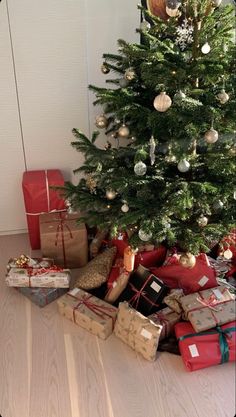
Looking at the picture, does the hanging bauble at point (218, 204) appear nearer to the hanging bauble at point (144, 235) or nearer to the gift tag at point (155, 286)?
the hanging bauble at point (144, 235)

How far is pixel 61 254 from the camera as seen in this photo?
185 cm

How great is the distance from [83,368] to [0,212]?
1.13 metres

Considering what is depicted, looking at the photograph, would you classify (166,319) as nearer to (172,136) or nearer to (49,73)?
(172,136)

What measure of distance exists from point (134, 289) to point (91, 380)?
407 mm

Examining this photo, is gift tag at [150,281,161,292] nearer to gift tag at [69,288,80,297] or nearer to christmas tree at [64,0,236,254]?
christmas tree at [64,0,236,254]

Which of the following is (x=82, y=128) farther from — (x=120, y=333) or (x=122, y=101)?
(x=120, y=333)

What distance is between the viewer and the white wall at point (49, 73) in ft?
5.69

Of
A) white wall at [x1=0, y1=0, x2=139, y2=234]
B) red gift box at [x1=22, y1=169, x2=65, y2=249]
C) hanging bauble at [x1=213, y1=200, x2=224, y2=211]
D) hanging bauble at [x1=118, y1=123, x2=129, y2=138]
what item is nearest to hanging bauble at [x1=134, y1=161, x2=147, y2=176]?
hanging bauble at [x1=118, y1=123, x2=129, y2=138]

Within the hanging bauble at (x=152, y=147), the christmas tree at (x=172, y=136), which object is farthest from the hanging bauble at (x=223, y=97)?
the hanging bauble at (x=152, y=147)

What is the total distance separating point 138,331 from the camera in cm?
137

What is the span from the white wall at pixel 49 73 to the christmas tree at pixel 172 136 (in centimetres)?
58

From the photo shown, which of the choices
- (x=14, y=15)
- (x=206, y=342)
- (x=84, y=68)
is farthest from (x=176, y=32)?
(x=206, y=342)

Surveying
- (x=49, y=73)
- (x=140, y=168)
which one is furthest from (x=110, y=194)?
(x=49, y=73)

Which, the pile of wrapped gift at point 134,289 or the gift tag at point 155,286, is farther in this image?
the gift tag at point 155,286
